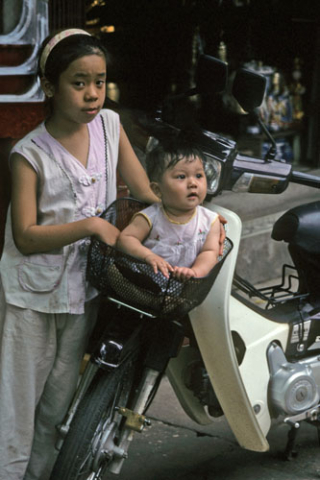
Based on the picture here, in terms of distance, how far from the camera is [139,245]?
234 centimetres

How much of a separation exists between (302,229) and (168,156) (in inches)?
30.5

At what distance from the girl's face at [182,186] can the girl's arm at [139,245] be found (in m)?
0.10

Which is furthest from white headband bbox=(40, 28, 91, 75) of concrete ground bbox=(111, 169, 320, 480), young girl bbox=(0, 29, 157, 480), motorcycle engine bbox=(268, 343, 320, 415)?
concrete ground bbox=(111, 169, 320, 480)

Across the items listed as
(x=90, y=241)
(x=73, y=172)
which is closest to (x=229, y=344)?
(x=90, y=241)

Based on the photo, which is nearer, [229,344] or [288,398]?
[229,344]

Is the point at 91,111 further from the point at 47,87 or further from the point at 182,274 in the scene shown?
the point at 182,274

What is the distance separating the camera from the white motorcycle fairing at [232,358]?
102 inches

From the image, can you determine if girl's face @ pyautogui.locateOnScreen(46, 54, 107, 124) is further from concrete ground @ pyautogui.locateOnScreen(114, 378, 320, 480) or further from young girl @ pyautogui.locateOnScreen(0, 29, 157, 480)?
concrete ground @ pyautogui.locateOnScreen(114, 378, 320, 480)

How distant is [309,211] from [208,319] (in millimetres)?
670

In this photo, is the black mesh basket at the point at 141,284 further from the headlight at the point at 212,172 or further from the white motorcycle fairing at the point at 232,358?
the headlight at the point at 212,172

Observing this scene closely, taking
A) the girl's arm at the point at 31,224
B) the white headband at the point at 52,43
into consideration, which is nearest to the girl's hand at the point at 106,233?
the girl's arm at the point at 31,224

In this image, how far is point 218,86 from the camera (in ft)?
8.78

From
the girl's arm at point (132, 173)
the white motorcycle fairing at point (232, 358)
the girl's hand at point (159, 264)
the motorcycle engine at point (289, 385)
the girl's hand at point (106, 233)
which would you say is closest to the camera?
the girl's hand at point (159, 264)

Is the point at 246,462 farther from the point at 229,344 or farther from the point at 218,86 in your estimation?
the point at 218,86
